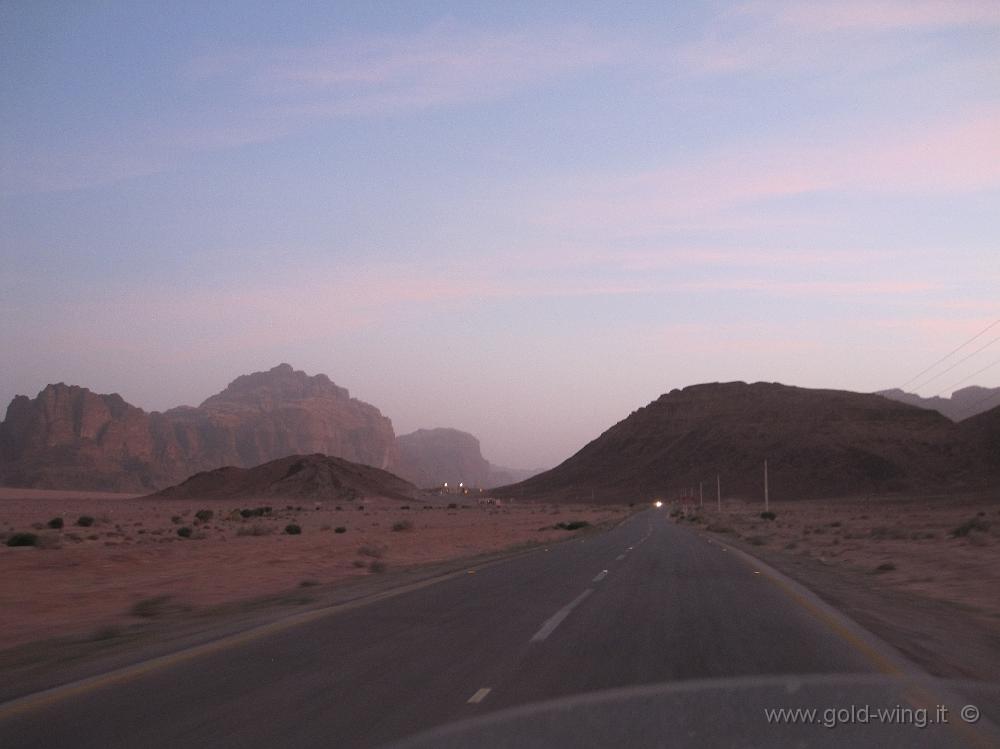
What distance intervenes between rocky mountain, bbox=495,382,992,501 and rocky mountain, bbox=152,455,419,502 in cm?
3649

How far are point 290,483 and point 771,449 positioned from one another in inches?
2950

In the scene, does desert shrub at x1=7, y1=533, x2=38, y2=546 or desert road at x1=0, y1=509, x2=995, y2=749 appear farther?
desert shrub at x1=7, y1=533, x2=38, y2=546

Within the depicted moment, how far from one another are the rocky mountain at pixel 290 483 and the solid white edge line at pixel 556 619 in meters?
132

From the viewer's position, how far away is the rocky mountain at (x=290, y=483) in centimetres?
14962

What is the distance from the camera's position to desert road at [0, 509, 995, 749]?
21.7 feet

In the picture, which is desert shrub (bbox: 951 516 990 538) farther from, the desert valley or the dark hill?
the dark hill

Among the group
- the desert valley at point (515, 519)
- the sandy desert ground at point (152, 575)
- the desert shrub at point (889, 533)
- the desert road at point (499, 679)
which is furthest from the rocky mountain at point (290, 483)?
the desert road at point (499, 679)

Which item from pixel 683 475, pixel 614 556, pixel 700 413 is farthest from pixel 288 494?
pixel 614 556

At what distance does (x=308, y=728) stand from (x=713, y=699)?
10.0 ft

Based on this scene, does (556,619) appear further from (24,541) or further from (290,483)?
(290,483)

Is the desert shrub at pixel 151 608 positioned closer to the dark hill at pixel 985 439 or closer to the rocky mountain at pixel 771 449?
the dark hill at pixel 985 439

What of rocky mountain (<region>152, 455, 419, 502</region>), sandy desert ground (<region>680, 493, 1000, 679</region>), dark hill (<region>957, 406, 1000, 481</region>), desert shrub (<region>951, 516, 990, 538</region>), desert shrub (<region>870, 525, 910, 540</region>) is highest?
dark hill (<region>957, 406, 1000, 481</region>)

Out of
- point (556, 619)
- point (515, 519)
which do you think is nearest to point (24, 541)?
point (556, 619)

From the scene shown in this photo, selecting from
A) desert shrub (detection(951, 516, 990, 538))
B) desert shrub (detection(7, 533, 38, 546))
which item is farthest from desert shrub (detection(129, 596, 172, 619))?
desert shrub (detection(951, 516, 990, 538))
